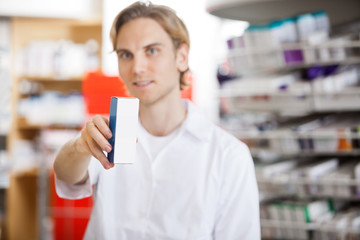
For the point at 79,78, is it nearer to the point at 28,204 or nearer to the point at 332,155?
the point at 28,204

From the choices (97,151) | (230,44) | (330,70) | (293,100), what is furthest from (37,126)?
(97,151)

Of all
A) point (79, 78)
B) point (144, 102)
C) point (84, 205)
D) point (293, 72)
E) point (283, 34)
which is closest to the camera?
point (144, 102)

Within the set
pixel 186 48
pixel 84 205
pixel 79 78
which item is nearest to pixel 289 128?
pixel 186 48

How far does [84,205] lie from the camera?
3.86 m

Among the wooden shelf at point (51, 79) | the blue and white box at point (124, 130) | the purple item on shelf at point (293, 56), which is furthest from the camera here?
the wooden shelf at point (51, 79)

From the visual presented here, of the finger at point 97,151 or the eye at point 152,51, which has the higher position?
the eye at point 152,51

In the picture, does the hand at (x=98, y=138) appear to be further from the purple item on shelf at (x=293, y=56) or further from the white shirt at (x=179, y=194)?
the purple item on shelf at (x=293, y=56)

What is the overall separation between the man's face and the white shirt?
0.20m

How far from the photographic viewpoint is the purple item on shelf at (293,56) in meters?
1.85

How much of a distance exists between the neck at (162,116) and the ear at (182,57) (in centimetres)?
10

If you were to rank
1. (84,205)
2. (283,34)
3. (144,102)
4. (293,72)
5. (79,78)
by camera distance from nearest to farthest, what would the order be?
(144,102) < (283,34) < (293,72) < (84,205) < (79,78)

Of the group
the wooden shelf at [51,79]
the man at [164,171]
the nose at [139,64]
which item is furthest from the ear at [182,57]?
the wooden shelf at [51,79]

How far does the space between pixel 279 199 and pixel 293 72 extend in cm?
58

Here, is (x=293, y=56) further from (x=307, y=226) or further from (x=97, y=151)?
(x=97, y=151)
